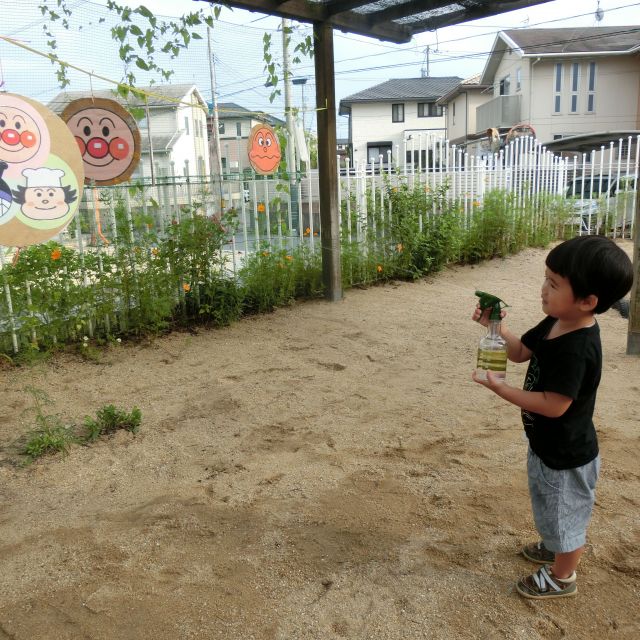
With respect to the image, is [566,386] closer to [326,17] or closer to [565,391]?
[565,391]

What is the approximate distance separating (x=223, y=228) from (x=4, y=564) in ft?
13.5

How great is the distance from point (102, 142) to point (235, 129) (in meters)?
2.30

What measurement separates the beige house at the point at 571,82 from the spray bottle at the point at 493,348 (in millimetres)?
23848

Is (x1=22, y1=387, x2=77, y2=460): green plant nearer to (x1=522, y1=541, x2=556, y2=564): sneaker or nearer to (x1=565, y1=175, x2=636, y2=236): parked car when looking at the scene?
(x1=522, y1=541, x2=556, y2=564): sneaker

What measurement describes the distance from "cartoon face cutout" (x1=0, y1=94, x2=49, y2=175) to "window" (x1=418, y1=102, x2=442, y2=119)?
1736 inches

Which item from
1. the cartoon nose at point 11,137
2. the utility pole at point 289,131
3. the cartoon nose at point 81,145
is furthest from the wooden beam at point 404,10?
the cartoon nose at point 11,137

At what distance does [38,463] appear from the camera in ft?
10.8

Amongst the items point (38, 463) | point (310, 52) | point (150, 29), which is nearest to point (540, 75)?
point (310, 52)

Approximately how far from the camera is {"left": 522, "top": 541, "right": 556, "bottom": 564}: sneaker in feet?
7.54

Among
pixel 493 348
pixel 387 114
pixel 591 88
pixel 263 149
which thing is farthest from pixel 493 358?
pixel 387 114

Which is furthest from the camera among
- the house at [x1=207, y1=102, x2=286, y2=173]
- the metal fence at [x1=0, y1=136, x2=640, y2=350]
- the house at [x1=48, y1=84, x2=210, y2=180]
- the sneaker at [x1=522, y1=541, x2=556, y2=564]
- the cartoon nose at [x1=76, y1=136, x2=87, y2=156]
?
the house at [x1=207, y1=102, x2=286, y2=173]

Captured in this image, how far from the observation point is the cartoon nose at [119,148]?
15.7 feet

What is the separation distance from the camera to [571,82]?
85.0ft

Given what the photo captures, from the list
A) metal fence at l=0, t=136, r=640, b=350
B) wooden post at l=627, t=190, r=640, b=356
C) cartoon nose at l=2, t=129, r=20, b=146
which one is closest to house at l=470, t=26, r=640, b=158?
metal fence at l=0, t=136, r=640, b=350
